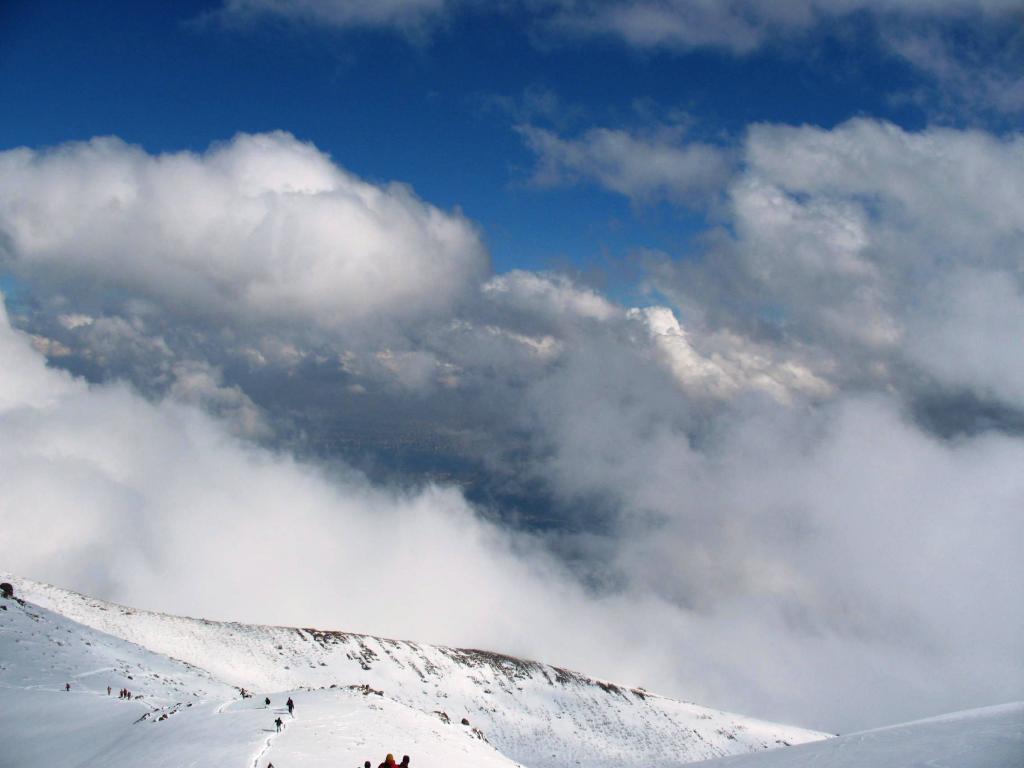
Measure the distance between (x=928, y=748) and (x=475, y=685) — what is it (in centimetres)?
9837

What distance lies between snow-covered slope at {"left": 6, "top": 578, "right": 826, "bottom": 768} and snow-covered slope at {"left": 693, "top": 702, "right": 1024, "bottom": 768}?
62868 millimetres

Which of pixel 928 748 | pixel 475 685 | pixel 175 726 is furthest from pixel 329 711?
pixel 475 685

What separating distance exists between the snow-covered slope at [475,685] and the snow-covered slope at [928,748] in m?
62.9

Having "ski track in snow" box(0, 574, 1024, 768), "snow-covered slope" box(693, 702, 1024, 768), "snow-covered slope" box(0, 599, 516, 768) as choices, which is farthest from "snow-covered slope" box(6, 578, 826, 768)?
"snow-covered slope" box(693, 702, 1024, 768)

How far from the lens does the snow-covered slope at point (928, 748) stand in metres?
15.3

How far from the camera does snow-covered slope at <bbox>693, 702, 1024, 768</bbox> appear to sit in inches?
604

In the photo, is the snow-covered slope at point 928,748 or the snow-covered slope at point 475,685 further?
the snow-covered slope at point 475,685

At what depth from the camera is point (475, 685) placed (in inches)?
4097

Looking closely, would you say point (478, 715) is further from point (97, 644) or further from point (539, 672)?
point (97, 644)

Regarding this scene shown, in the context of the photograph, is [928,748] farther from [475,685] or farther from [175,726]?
[475,685]

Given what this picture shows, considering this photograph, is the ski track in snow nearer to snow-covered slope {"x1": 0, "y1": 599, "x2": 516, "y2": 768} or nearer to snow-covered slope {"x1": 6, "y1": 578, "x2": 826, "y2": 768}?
snow-covered slope {"x1": 0, "y1": 599, "x2": 516, "y2": 768}

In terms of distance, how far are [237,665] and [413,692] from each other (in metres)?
27.2

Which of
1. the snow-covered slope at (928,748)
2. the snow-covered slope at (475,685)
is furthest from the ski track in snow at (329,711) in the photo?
the snow-covered slope at (475,685)

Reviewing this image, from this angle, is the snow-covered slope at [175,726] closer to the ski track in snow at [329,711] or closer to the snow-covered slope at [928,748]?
the ski track in snow at [329,711]
